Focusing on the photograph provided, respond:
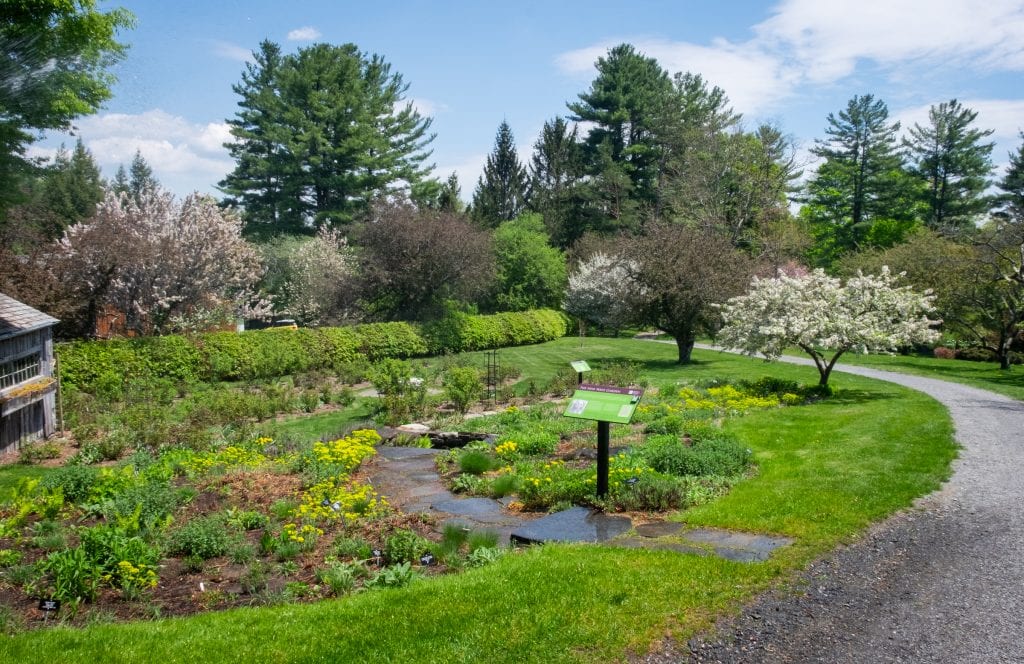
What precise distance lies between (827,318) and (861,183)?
40697 millimetres

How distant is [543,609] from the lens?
4.82 metres

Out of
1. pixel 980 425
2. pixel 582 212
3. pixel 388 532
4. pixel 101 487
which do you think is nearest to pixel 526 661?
pixel 388 532

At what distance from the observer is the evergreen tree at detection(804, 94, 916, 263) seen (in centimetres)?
4841

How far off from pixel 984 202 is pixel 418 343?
4145 cm

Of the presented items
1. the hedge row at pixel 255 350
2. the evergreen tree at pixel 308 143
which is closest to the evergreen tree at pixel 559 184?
the evergreen tree at pixel 308 143

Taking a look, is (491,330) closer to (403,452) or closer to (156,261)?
(156,261)

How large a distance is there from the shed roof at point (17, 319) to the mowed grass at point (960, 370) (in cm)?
1694

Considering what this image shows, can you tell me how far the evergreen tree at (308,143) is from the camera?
131 ft

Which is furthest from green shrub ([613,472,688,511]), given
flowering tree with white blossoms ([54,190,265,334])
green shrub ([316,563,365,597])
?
flowering tree with white blossoms ([54,190,265,334])

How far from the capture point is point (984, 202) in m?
46.8

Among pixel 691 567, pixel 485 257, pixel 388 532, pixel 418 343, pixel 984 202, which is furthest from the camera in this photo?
pixel 984 202

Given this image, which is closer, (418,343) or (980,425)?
(980,425)

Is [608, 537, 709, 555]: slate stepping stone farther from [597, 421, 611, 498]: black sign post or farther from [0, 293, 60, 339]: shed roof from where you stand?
[0, 293, 60, 339]: shed roof

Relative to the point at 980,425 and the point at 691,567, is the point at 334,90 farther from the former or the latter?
the point at 691,567
